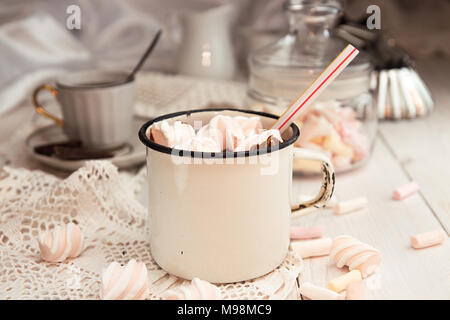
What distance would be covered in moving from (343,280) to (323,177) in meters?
0.12

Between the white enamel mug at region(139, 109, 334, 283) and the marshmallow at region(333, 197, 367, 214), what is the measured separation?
0.16m

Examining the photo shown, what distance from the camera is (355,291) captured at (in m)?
0.53

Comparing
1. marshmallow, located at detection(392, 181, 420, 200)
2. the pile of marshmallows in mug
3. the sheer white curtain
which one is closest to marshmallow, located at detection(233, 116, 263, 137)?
the pile of marshmallows in mug

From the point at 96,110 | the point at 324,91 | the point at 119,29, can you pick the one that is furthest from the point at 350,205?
the point at 119,29

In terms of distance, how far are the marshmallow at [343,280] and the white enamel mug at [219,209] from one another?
0.06m

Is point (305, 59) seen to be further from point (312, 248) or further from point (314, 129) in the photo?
point (312, 248)

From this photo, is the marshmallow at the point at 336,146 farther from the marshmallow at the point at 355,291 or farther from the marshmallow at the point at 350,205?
the marshmallow at the point at 355,291

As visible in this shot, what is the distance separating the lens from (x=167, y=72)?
1.41m

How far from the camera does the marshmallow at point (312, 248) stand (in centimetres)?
62

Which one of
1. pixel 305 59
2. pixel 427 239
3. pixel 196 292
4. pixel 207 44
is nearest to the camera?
pixel 196 292

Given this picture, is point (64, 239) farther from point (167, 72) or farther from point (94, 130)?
point (167, 72)

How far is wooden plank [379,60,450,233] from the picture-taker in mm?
768

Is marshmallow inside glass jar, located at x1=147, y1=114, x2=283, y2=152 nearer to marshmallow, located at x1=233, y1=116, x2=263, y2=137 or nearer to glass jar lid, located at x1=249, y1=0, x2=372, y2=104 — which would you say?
marshmallow, located at x1=233, y1=116, x2=263, y2=137
